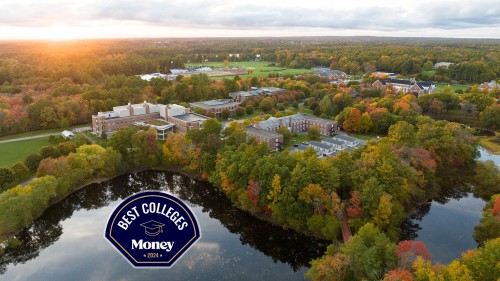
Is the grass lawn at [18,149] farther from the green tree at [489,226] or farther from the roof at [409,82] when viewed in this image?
the roof at [409,82]

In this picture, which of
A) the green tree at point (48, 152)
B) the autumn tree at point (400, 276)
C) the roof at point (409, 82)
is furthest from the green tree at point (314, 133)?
the roof at point (409, 82)

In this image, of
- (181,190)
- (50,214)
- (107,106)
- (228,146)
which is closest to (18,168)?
(50,214)

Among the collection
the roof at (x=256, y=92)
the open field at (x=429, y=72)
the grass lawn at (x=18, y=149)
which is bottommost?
the grass lawn at (x=18, y=149)

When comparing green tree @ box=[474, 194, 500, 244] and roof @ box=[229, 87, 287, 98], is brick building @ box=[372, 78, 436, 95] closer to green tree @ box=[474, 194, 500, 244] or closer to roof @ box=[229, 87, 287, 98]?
roof @ box=[229, 87, 287, 98]

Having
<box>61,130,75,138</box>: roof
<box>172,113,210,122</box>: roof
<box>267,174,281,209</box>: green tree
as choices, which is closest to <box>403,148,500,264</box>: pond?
<box>267,174,281,209</box>: green tree

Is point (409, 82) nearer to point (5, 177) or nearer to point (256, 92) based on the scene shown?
point (256, 92)

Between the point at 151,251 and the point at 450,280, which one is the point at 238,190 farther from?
the point at 151,251
